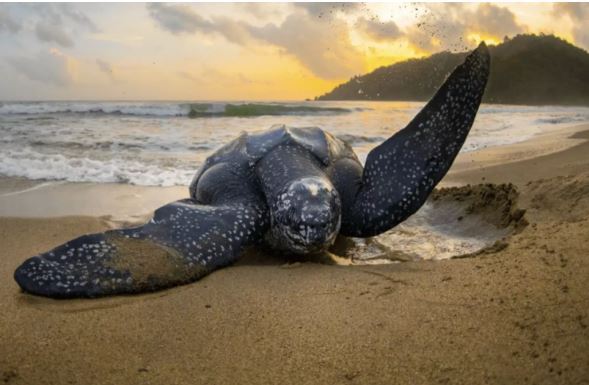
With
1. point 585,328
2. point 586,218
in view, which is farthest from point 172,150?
point 585,328

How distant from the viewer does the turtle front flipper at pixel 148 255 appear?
2438 millimetres

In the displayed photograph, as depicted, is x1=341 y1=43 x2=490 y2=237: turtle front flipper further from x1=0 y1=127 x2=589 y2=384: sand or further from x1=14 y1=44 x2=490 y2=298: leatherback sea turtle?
x1=0 y1=127 x2=589 y2=384: sand

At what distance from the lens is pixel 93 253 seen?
2.59 m

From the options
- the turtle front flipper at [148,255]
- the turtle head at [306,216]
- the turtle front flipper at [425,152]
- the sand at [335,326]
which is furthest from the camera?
the turtle front flipper at [425,152]

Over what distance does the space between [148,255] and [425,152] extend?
2.04 meters

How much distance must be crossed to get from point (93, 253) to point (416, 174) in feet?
7.20

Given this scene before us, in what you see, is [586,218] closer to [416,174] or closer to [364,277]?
[416,174]

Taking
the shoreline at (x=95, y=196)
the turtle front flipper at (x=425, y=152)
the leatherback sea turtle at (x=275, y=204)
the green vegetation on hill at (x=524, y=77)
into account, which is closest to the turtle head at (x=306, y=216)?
the leatherback sea turtle at (x=275, y=204)

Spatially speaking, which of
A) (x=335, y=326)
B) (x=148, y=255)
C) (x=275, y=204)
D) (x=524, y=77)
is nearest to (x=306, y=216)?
(x=275, y=204)

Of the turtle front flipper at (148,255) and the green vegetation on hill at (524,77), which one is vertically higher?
the green vegetation on hill at (524,77)

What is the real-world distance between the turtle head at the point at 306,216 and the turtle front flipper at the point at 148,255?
214mm

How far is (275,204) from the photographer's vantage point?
3359mm

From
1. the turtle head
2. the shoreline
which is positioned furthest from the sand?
the shoreline

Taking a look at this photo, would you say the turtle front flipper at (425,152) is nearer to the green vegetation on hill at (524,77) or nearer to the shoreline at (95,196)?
the shoreline at (95,196)
